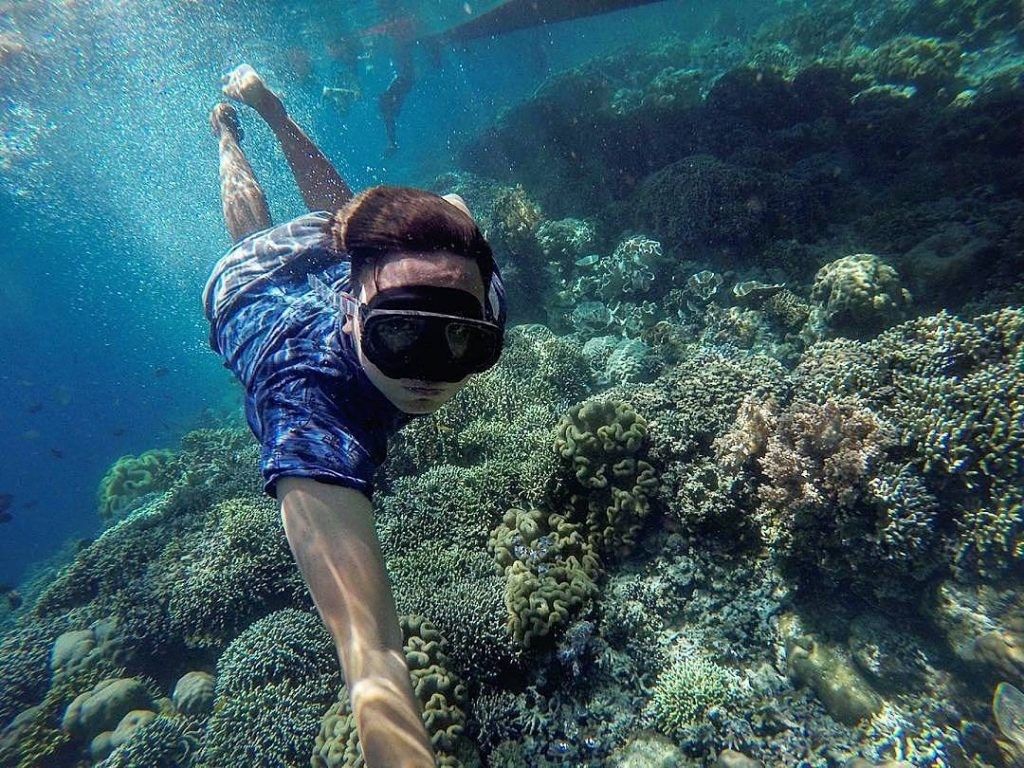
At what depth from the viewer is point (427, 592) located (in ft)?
13.8

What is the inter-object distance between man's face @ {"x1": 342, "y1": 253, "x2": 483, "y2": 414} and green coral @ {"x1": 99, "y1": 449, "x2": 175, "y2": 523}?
14.4 meters

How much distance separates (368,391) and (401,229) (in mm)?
848

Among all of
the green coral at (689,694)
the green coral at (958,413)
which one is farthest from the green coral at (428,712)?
the green coral at (958,413)

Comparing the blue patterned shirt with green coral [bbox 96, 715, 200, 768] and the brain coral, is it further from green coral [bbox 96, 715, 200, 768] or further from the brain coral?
the brain coral

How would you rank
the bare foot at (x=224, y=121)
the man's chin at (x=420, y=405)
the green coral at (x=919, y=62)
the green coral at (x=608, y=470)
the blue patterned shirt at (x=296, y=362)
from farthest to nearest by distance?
the green coral at (x=919, y=62)
the bare foot at (x=224, y=121)
the green coral at (x=608, y=470)
the man's chin at (x=420, y=405)
the blue patterned shirt at (x=296, y=362)

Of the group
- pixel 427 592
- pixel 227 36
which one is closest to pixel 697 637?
pixel 427 592

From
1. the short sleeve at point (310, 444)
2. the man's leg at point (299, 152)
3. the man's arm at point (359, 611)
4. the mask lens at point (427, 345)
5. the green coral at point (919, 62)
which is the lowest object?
the man's arm at point (359, 611)

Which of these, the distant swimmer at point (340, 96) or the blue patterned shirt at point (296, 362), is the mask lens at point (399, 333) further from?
the distant swimmer at point (340, 96)

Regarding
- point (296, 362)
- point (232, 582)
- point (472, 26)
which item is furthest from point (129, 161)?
point (296, 362)

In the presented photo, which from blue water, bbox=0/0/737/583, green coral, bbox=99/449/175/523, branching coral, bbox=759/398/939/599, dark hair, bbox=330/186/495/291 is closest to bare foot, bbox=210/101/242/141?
dark hair, bbox=330/186/495/291

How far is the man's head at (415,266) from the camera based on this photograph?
1.83 meters

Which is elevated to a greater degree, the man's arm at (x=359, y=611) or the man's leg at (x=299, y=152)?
the man's leg at (x=299, y=152)

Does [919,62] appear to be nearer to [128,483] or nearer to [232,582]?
[232,582]

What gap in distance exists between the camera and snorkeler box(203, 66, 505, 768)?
167cm
